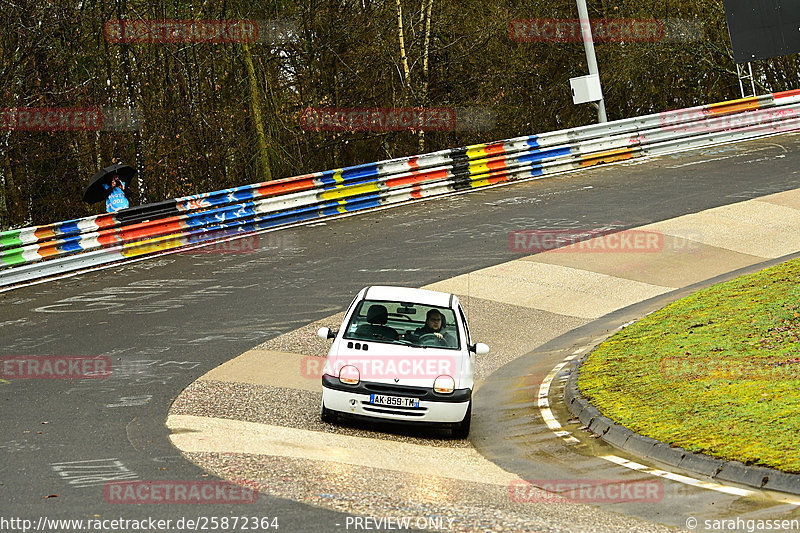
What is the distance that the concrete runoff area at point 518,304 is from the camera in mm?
9641

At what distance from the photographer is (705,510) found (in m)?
7.86

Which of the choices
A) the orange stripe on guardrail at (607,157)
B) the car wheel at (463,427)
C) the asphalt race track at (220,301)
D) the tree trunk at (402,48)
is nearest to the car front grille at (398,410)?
the car wheel at (463,427)

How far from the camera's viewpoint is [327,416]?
1095 cm

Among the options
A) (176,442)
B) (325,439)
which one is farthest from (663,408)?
(176,442)

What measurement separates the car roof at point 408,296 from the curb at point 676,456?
6.51 ft

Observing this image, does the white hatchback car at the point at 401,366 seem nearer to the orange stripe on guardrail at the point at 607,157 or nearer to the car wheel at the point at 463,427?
the car wheel at the point at 463,427

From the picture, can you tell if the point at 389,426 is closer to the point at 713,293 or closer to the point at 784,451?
the point at 784,451

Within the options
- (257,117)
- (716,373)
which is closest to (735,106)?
(257,117)

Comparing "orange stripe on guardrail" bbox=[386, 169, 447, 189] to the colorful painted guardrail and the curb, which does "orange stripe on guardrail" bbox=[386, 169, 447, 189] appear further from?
the curb

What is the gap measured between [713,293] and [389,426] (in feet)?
23.1

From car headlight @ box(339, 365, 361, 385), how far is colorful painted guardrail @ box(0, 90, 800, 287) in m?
10.3

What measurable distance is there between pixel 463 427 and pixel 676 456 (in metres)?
2.52

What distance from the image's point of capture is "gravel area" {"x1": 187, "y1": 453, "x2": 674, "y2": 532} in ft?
24.9

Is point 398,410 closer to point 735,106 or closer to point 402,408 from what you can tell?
point 402,408
